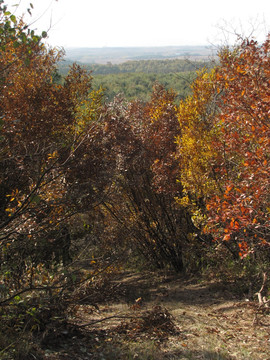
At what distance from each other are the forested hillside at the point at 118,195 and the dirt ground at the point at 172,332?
1.9 inches

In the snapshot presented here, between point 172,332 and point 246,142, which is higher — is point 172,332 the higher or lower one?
the lower one

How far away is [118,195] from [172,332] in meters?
3.51

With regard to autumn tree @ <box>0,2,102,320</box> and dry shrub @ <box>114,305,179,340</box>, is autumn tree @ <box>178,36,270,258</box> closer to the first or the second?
dry shrub @ <box>114,305,179,340</box>

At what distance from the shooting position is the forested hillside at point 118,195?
14.0 feet

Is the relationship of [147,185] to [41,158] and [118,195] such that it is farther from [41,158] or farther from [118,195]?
[41,158]

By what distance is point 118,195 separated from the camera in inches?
318

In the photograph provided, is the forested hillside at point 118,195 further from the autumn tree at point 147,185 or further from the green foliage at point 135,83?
the green foliage at point 135,83

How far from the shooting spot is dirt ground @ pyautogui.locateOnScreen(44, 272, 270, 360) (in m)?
4.59

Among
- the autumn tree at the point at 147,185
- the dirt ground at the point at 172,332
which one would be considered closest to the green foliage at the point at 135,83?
the autumn tree at the point at 147,185

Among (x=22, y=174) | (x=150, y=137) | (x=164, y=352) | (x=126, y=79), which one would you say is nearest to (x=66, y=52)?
(x=150, y=137)

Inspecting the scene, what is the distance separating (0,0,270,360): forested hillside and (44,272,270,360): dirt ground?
0.16 ft

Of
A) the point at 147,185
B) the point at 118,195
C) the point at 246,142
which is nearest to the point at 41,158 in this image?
the point at 246,142

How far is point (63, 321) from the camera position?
477cm

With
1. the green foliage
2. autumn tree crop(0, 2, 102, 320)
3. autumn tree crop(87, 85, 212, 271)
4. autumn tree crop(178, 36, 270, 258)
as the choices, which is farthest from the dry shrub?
the green foliage
